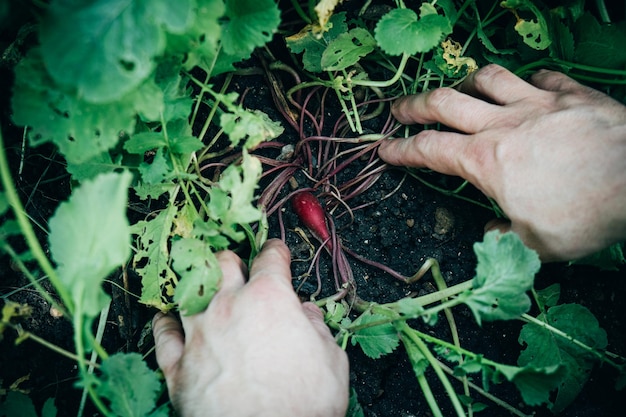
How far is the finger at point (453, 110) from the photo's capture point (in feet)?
4.88

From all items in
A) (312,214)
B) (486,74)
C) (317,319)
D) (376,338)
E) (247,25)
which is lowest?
(376,338)

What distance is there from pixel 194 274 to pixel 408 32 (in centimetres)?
93

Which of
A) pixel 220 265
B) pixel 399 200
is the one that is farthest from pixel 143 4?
pixel 399 200

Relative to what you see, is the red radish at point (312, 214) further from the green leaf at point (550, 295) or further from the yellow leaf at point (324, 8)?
the green leaf at point (550, 295)

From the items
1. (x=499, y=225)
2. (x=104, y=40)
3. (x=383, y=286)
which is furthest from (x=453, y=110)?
(x=104, y=40)

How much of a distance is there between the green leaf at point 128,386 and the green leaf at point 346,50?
3.52 ft

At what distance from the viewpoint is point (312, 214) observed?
170 cm

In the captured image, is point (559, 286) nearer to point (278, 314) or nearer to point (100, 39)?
point (278, 314)

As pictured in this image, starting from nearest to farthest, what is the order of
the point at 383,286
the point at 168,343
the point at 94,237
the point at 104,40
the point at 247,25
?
1. the point at 94,237
2. the point at 104,40
3. the point at 247,25
4. the point at 168,343
5. the point at 383,286

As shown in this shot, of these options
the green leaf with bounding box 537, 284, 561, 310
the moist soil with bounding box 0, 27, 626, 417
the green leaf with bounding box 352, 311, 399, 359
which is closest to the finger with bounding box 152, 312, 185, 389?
the moist soil with bounding box 0, 27, 626, 417

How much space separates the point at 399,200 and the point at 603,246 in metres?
0.72

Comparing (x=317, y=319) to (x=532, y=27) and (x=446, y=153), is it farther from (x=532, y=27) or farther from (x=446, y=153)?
(x=532, y=27)

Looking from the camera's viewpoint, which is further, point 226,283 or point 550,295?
point 550,295

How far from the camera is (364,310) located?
1.66m
